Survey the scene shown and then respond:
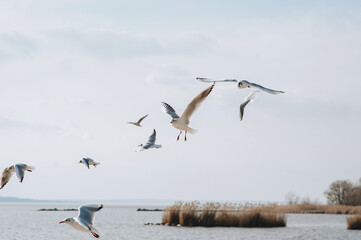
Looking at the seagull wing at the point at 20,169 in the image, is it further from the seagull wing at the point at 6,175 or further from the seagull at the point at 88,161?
the seagull at the point at 88,161

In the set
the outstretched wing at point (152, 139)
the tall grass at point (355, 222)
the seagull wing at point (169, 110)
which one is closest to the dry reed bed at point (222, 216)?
the tall grass at point (355, 222)

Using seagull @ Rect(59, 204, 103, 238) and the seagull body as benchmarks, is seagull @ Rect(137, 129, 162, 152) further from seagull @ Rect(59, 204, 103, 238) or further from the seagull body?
seagull @ Rect(59, 204, 103, 238)

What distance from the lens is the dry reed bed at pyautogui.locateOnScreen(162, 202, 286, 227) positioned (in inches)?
1631

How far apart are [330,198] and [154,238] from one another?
2200 inches

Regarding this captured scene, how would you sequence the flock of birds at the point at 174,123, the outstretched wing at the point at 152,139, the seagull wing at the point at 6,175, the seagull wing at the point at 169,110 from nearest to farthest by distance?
the flock of birds at the point at 174,123, the seagull wing at the point at 169,110, the seagull wing at the point at 6,175, the outstretched wing at the point at 152,139

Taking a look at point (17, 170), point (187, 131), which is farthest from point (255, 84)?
point (17, 170)

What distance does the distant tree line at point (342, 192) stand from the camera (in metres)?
87.1

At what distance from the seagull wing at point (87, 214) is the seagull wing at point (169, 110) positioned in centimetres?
235

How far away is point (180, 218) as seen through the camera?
42.1 meters

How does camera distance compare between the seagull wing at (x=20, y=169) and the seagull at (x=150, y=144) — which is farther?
the seagull at (x=150, y=144)

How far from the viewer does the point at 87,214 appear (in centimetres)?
1259

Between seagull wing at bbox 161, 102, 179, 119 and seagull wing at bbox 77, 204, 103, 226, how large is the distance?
92.5 inches

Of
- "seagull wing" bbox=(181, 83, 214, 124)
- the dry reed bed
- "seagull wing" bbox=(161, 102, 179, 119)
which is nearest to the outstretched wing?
"seagull wing" bbox=(161, 102, 179, 119)

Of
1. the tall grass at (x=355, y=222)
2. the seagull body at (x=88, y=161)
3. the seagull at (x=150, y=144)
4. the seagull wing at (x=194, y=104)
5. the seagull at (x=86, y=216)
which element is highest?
the seagull wing at (x=194, y=104)
